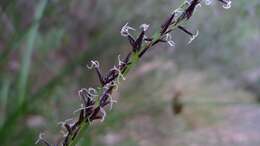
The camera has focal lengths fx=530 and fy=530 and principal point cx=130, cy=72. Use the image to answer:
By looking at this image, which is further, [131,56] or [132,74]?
[132,74]

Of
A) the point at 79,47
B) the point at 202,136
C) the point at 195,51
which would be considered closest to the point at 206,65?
the point at 195,51

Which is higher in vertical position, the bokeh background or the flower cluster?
the bokeh background

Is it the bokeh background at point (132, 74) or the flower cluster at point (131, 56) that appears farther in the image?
the bokeh background at point (132, 74)

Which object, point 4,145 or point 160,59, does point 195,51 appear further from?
point 4,145

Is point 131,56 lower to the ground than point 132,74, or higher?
lower

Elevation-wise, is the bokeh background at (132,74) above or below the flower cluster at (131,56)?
above

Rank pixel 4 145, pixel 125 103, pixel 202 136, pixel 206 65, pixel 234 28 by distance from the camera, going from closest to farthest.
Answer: pixel 4 145 → pixel 202 136 → pixel 234 28 → pixel 125 103 → pixel 206 65

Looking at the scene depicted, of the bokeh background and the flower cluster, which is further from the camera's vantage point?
the bokeh background

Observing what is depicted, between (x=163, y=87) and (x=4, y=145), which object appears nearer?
(x=4, y=145)
